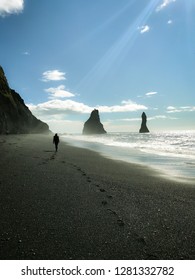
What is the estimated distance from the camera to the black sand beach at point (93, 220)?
16.6 ft

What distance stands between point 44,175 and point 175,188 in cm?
626

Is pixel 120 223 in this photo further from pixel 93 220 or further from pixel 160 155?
pixel 160 155

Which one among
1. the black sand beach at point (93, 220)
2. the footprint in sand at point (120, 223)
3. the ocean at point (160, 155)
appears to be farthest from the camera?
the ocean at point (160, 155)

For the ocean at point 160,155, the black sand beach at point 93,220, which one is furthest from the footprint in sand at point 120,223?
the ocean at point 160,155

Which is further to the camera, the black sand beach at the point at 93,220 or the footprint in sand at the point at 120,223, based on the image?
the footprint in sand at the point at 120,223

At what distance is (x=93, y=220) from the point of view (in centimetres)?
670

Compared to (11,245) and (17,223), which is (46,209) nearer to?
(17,223)

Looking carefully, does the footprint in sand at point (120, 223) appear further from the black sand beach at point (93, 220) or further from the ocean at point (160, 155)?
the ocean at point (160, 155)

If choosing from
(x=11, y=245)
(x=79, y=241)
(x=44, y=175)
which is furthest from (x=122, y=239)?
(x=44, y=175)

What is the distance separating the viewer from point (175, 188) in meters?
11.0

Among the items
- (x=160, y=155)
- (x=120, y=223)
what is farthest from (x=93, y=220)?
(x=160, y=155)

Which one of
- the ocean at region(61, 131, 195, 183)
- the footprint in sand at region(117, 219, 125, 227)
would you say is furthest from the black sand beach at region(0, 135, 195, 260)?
the ocean at region(61, 131, 195, 183)

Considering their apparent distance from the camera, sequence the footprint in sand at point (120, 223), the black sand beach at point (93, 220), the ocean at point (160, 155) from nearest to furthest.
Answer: the black sand beach at point (93, 220) < the footprint in sand at point (120, 223) < the ocean at point (160, 155)

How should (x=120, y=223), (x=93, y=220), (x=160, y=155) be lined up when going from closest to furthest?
(x=120, y=223)
(x=93, y=220)
(x=160, y=155)
